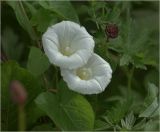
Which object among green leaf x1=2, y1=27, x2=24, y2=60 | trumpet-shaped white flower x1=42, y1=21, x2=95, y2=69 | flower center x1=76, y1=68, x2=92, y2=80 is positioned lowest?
green leaf x1=2, y1=27, x2=24, y2=60

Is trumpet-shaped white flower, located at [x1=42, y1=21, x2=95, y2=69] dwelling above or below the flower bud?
below

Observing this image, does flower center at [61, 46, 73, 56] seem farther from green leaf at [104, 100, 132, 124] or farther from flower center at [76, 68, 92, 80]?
green leaf at [104, 100, 132, 124]

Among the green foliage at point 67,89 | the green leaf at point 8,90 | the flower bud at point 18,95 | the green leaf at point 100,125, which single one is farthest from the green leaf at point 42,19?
the flower bud at point 18,95

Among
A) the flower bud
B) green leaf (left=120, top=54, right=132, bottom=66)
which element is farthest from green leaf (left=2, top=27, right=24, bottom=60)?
the flower bud

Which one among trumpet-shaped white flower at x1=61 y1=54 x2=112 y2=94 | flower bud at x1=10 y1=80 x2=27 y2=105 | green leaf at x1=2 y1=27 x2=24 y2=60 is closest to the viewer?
flower bud at x1=10 y1=80 x2=27 y2=105

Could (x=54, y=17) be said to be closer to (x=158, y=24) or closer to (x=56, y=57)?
(x=56, y=57)

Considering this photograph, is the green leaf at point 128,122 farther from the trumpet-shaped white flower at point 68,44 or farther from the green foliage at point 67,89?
the trumpet-shaped white flower at point 68,44

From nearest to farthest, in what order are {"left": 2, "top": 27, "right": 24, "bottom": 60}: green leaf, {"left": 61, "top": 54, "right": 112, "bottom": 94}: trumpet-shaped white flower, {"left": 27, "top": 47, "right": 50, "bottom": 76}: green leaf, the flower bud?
the flower bud, {"left": 61, "top": 54, "right": 112, "bottom": 94}: trumpet-shaped white flower, {"left": 27, "top": 47, "right": 50, "bottom": 76}: green leaf, {"left": 2, "top": 27, "right": 24, "bottom": 60}: green leaf
